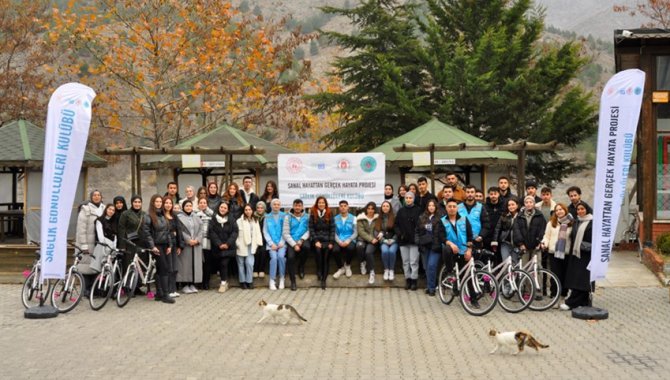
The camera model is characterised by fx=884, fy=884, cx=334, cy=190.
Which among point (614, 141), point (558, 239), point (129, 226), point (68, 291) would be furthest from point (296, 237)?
point (614, 141)

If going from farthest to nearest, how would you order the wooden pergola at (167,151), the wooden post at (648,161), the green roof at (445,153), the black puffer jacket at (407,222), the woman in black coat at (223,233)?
the green roof at (445,153), the wooden post at (648,161), the wooden pergola at (167,151), the woman in black coat at (223,233), the black puffer jacket at (407,222)

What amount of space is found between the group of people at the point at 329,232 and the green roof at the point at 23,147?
599 centimetres

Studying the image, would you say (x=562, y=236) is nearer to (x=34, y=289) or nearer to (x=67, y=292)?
(x=67, y=292)

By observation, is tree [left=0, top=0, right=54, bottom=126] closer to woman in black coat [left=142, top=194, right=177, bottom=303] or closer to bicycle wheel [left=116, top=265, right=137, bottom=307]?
woman in black coat [left=142, top=194, right=177, bottom=303]

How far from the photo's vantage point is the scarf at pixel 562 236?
13.8 metres

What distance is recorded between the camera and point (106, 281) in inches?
563

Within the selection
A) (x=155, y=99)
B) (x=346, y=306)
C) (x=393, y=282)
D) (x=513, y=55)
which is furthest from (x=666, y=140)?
(x=155, y=99)

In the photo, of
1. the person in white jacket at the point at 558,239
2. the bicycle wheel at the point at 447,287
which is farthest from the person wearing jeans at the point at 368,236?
the person in white jacket at the point at 558,239

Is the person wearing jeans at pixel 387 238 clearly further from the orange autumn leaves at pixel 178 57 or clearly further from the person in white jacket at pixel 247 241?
the orange autumn leaves at pixel 178 57

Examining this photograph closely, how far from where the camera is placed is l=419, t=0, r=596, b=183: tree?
31.2m

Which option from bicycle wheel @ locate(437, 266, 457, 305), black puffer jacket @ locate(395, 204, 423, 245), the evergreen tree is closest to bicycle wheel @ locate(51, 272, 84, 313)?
black puffer jacket @ locate(395, 204, 423, 245)

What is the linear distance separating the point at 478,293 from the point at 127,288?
223 inches

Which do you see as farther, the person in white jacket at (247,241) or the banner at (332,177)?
the banner at (332,177)

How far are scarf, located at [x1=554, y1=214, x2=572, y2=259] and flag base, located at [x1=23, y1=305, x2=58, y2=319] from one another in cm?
778
